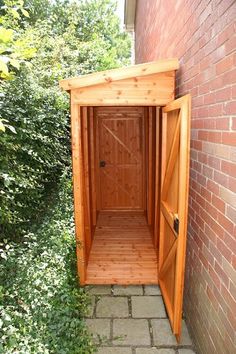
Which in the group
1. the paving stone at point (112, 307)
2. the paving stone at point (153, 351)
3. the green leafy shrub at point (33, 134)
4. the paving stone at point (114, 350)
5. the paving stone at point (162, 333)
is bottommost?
the paving stone at point (153, 351)

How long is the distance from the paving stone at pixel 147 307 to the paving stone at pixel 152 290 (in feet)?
0.31

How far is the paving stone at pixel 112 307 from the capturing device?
10.9 feet

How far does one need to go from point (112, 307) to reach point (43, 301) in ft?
3.37

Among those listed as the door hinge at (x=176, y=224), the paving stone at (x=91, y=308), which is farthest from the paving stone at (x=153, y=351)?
the door hinge at (x=176, y=224)

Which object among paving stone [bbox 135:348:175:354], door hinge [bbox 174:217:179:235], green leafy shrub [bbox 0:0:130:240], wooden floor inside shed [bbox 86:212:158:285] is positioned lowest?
paving stone [bbox 135:348:175:354]

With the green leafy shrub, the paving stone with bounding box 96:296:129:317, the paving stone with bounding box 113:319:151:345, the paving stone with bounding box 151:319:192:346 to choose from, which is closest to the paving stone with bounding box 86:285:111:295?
the paving stone with bounding box 96:296:129:317

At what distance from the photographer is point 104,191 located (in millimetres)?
6957

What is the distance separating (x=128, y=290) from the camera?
12.6 feet

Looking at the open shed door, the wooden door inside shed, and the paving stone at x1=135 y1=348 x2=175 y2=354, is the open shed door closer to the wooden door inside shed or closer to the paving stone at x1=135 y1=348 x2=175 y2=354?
the paving stone at x1=135 y1=348 x2=175 y2=354

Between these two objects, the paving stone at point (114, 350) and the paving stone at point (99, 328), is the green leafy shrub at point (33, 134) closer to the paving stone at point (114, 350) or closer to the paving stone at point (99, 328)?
the paving stone at point (99, 328)

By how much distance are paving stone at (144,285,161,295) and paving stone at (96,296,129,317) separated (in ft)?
1.07

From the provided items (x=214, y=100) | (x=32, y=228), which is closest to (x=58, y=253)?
(x=32, y=228)

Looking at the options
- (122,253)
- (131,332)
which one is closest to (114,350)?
(131,332)

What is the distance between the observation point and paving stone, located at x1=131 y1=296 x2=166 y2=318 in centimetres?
331
